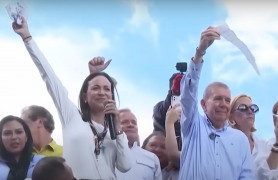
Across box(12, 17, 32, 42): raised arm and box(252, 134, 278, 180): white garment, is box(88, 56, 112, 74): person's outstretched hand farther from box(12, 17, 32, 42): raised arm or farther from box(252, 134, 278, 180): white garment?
box(252, 134, 278, 180): white garment

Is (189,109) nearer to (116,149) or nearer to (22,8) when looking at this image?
(116,149)

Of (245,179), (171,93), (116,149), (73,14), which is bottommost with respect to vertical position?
(245,179)

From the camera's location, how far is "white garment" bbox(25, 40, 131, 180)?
2877 mm

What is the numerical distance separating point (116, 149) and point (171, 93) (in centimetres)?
39

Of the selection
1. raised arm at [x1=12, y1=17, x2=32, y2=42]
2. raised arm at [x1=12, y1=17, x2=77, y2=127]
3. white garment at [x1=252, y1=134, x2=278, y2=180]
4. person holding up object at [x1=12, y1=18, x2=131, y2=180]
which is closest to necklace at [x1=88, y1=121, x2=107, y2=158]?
person holding up object at [x1=12, y1=18, x2=131, y2=180]

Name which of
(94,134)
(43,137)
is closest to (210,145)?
(94,134)

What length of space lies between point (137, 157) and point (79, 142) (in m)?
0.35

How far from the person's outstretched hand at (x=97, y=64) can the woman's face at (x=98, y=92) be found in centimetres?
5

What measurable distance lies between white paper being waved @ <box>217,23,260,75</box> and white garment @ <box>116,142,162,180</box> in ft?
2.15

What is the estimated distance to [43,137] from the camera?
303cm

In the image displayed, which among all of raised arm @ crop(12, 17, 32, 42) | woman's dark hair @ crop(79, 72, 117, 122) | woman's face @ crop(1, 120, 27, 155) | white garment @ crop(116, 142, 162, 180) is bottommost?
white garment @ crop(116, 142, 162, 180)

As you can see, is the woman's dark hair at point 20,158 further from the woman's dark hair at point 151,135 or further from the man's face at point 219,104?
the man's face at point 219,104

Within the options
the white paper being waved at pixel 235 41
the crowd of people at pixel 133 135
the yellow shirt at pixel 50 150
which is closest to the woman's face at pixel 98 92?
the crowd of people at pixel 133 135

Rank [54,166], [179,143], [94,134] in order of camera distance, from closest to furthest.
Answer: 1. [54,166]
2. [94,134]
3. [179,143]
